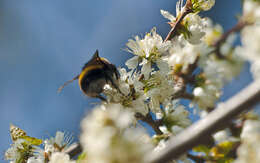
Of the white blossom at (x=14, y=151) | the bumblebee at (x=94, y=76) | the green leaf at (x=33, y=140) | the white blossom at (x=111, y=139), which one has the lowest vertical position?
the white blossom at (x=111, y=139)

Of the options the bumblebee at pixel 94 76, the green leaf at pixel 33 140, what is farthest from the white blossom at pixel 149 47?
the green leaf at pixel 33 140

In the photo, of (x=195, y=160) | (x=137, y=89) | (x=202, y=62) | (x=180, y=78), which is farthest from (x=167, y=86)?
(x=202, y=62)

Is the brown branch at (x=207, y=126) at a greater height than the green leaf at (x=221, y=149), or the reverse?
the green leaf at (x=221, y=149)

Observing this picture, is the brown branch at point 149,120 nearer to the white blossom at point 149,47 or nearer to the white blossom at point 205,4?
the white blossom at point 149,47

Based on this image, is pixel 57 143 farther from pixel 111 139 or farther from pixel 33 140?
pixel 111 139

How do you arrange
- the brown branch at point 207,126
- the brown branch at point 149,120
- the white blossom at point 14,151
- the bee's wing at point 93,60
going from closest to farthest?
the brown branch at point 207,126, the bee's wing at point 93,60, the brown branch at point 149,120, the white blossom at point 14,151

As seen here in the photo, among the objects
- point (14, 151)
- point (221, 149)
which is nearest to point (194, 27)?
point (221, 149)

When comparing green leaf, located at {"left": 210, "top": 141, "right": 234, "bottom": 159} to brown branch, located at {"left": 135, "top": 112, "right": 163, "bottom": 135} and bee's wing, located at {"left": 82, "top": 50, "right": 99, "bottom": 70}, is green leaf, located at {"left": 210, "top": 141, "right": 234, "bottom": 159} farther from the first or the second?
bee's wing, located at {"left": 82, "top": 50, "right": 99, "bottom": 70}

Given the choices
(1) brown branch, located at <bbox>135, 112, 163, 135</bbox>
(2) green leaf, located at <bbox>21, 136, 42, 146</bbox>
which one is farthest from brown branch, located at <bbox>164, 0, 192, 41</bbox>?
(2) green leaf, located at <bbox>21, 136, 42, 146</bbox>
